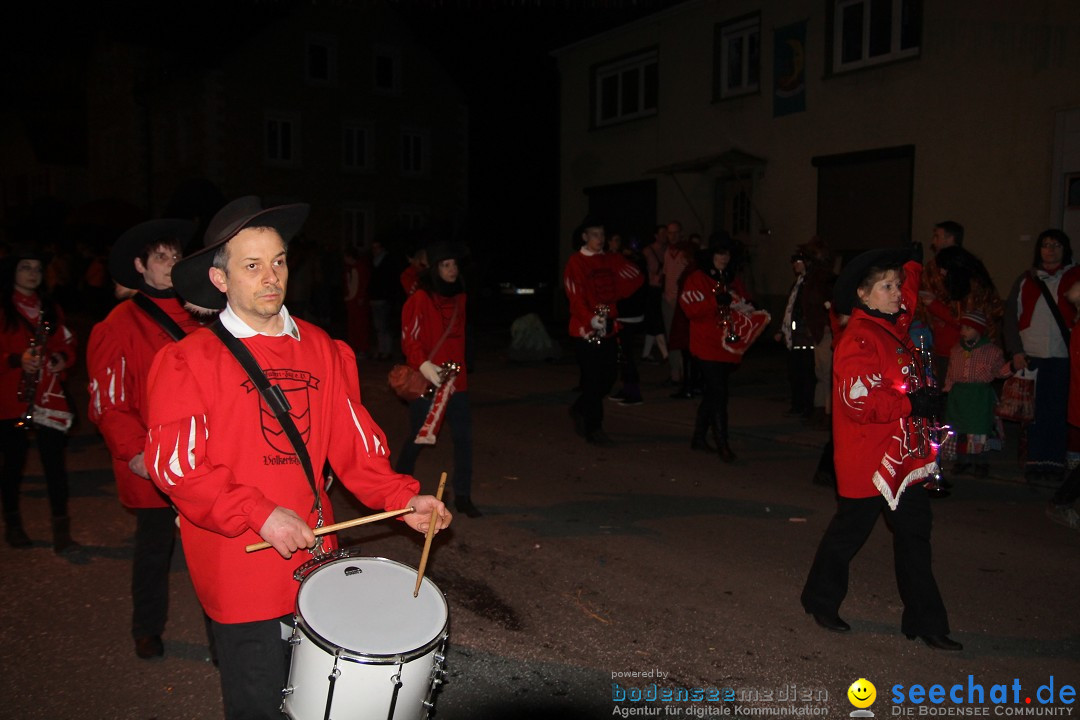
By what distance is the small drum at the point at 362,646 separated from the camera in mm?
2395

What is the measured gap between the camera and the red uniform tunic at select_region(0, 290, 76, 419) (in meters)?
6.02

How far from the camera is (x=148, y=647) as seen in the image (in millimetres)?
4414

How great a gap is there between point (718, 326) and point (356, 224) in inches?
→ 1292

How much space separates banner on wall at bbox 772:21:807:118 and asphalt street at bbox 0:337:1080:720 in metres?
11.5

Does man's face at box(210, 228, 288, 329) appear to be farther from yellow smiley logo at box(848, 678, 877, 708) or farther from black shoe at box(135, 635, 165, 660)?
yellow smiley logo at box(848, 678, 877, 708)

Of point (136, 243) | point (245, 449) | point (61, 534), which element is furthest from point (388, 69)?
point (245, 449)

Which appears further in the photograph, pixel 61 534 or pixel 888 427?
pixel 61 534

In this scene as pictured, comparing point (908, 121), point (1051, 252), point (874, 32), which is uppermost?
point (874, 32)

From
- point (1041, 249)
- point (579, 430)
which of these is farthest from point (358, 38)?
point (1041, 249)

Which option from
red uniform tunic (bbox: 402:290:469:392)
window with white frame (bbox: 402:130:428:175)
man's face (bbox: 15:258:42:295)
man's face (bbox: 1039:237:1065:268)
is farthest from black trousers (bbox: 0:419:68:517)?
window with white frame (bbox: 402:130:428:175)

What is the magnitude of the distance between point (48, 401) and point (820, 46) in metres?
15.6

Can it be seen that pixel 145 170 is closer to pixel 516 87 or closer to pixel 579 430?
pixel 516 87

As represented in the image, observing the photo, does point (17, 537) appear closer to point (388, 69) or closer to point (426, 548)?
point (426, 548)

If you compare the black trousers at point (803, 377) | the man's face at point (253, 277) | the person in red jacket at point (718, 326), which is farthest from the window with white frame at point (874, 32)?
the man's face at point (253, 277)
